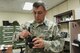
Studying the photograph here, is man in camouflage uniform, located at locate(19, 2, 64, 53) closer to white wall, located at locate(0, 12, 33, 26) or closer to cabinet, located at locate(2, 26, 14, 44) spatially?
cabinet, located at locate(2, 26, 14, 44)

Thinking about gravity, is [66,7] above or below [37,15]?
above

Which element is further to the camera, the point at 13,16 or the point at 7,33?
the point at 13,16

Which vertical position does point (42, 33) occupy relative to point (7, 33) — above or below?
above

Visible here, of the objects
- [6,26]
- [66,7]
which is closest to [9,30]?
[6,26]

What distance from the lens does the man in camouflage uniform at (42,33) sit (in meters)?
0.99

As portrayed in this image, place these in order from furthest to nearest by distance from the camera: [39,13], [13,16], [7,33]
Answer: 1. [13,16]
2. [7,33]
3. [39,13]

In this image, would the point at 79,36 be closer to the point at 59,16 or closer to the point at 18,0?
the point at 59,16

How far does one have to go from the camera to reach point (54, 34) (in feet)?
3.42

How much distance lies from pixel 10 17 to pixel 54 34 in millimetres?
6850

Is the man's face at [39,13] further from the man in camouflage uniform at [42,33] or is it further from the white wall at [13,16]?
the white wall at [13,16]

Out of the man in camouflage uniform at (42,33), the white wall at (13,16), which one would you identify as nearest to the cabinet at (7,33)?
the white wall at (13,16)

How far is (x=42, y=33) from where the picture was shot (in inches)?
42.2

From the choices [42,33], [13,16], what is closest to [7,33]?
[13,16]

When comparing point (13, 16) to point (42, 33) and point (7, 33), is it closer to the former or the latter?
point (7, 33)
